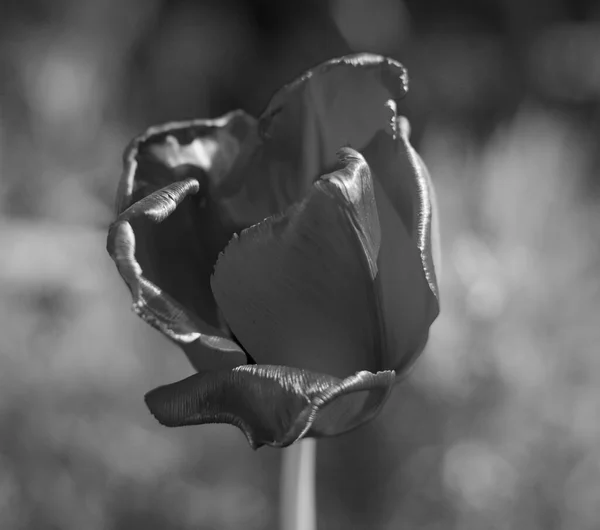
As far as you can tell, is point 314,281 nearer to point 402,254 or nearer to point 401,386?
point 402,254

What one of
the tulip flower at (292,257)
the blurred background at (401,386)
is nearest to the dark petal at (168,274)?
the tulip flower at (292,257)

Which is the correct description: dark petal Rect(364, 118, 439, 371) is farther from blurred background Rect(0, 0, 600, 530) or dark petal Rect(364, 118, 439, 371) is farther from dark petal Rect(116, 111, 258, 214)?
blurred background Rect(0, 0, 600, 530)

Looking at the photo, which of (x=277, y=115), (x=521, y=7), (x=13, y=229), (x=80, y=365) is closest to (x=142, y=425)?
(x=80, y=365)

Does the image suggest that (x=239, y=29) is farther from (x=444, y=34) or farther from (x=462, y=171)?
(x=462, y=171)

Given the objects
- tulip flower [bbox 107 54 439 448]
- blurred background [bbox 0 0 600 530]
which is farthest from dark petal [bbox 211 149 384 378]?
blurred background [bbox 0 0 600 530]

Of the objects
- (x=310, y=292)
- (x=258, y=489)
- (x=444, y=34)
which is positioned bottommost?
(x=258, y=489)

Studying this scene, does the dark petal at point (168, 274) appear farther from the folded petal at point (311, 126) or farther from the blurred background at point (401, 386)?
the blurred background at point (401, 386)
